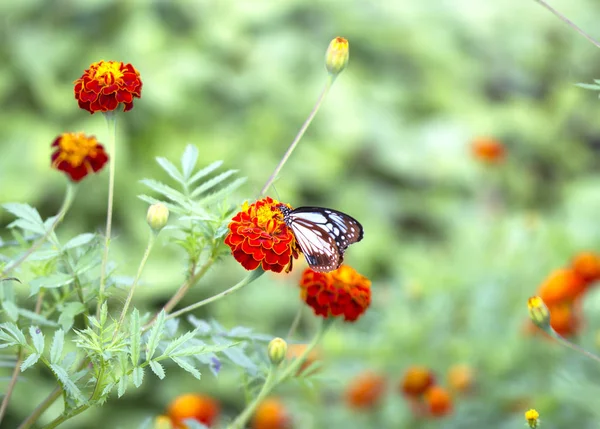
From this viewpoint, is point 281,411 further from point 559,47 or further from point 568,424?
point 559,47

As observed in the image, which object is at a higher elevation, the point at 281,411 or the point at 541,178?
the point at 541,178

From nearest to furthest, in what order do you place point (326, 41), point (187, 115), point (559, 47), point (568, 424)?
point (568, 424) < point (187, 115) < point (326, 41) < point (559, 47)

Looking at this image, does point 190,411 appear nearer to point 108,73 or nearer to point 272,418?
point 272,418

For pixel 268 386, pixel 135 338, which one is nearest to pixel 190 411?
pixel 268 386

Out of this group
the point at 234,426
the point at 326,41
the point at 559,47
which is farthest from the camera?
the point at 559,47

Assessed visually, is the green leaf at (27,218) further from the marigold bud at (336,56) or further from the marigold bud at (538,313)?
the marigold bud at (538,313)

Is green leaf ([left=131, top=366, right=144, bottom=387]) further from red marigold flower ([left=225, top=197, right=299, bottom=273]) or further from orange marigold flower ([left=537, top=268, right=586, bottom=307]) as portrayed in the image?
orange marigold flower ([left=537, top=268, right=586, bottom=307])

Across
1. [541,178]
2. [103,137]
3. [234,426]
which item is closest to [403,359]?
[234,426]
